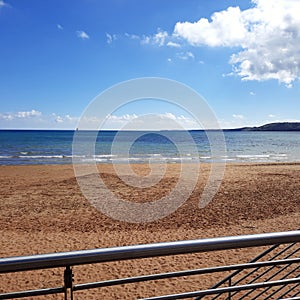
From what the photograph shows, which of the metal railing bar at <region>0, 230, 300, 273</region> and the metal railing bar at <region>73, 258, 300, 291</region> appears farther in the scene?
the metal railing bar at <region>73, 258, 300, 291</region>

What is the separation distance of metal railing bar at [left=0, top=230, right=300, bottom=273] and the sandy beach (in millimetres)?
3579

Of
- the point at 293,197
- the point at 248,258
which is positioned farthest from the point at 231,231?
the point at 293,197

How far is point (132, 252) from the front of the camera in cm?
117

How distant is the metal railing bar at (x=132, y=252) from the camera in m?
1.07

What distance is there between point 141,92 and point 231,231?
3.87 m

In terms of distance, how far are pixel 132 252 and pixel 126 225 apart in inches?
286

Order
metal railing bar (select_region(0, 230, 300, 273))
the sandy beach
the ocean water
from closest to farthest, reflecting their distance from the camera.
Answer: metal railing bar (select_region(0, 230, 300, 273)) < the sandy beach < the ocean water

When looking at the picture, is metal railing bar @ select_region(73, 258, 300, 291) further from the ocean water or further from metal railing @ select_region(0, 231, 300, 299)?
the ocean water

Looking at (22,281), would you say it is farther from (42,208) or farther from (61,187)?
(61,187)

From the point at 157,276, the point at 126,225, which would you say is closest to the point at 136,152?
the point at 126,225

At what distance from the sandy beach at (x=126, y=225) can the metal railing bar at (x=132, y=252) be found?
3.58 meters

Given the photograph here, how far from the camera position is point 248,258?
5707 mm

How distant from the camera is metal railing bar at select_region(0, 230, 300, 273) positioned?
3.51ft

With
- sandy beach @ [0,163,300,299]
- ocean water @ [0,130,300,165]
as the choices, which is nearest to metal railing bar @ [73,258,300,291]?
sandy beach @ [0,163,300,299]
